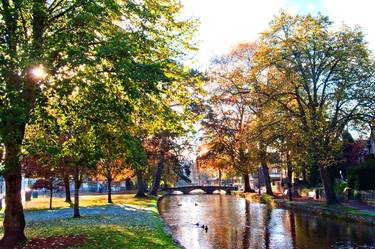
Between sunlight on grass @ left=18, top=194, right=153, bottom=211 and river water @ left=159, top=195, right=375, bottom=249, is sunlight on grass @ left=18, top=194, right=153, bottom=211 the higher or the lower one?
the higher one

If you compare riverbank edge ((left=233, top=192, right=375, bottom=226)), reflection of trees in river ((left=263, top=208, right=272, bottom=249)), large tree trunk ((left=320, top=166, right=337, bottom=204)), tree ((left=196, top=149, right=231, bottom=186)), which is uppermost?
tree ((left=196, top=149, right=231, bottom=186))

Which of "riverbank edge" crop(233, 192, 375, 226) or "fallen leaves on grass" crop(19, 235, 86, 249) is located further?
"riverbank edge" crop(233, 192, 375, 226)

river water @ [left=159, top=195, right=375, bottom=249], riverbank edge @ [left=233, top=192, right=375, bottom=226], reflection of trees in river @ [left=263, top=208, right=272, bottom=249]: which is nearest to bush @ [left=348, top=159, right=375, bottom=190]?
riverbank edge @ [left=233, top=192, right=375, bottom=226]

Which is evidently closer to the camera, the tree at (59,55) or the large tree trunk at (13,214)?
the tree at (59,55)

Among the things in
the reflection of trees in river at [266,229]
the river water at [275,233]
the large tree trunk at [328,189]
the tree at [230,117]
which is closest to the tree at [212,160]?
the tree at [230,117]

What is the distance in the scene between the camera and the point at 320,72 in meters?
38.8

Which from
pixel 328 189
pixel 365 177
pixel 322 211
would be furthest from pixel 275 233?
pixel 365 177

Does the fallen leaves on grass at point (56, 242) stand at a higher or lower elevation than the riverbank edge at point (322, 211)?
higher

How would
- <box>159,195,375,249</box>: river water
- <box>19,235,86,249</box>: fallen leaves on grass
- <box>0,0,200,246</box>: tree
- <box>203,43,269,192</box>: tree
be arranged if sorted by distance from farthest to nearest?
<box>203,43,269,192</box>: tree < <box>159,195,375,249</box>: river water < <box>19,235,86,249</box>: fallen leaves on grass < <box>0,0,200,246</box>: tree

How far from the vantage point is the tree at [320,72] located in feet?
119

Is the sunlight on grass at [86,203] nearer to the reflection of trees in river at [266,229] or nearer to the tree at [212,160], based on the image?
the reflection of trees in river at [266,229]

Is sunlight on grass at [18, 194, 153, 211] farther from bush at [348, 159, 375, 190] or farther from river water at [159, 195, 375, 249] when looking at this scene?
bush at [348, 159, 375, 190]

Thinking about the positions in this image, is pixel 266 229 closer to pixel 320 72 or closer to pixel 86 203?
pixel 320 72

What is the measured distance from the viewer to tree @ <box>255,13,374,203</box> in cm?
3622
